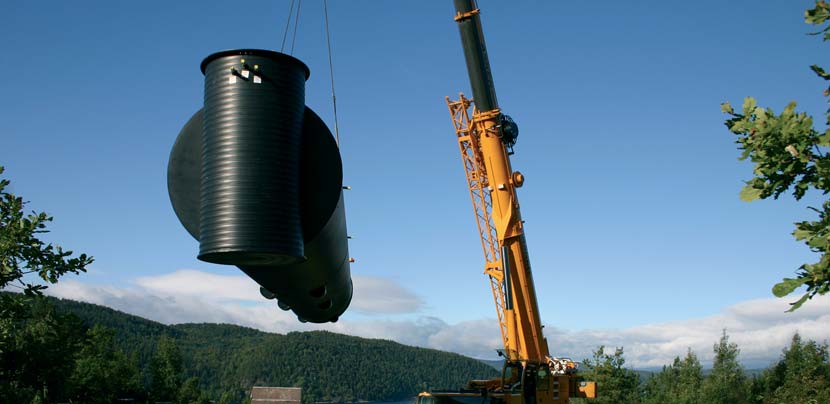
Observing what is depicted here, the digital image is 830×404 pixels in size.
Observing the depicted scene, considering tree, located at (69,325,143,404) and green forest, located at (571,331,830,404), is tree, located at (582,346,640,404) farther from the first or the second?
tree, located at (69,325,143,404)

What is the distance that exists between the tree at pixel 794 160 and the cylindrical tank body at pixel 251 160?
216 inches

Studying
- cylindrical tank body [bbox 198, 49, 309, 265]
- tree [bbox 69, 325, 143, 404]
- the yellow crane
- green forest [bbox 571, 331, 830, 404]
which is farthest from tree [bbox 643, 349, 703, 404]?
cylindrical tank body [bbox 198, 49, 309, 265]

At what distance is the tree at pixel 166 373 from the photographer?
57.2m

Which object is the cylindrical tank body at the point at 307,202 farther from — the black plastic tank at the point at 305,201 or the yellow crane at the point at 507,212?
the yellow crane at the point at 507,212

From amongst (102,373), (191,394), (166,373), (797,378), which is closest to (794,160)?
(797,378)

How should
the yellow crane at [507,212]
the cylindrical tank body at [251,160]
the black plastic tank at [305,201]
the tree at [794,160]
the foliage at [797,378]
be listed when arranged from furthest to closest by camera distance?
1. the foliage at [797,378]
2. the yellow crane at [507,212]
3. the black plastic tank at [305,201]
4. the cylindrical tank body at [251,160]
5. the tree at [794,160]

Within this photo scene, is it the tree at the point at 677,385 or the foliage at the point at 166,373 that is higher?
the foliage at the point at 166,373

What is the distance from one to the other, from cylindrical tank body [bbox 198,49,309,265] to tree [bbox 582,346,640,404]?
45.1 meters

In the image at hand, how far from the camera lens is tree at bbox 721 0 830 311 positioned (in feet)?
19.9

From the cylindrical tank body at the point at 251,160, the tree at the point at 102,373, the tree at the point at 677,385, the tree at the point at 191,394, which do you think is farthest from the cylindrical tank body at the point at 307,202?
the tree at the point at 191,394

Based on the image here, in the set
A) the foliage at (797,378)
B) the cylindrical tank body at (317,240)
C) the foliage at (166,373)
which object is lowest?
the foliage at (797,378)

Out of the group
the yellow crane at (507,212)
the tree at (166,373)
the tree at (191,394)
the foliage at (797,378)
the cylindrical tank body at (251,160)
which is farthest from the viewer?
the tree at (191,394)

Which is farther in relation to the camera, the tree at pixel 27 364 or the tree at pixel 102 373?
the tree at pixel 102 373

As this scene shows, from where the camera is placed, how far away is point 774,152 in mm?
6422
